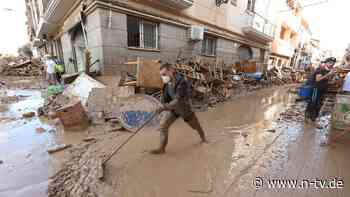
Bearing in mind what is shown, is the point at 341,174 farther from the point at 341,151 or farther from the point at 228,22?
the point at 228,22

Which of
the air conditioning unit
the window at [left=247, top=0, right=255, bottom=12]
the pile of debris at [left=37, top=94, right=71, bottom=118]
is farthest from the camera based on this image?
the window at [left=247, top=0, right=255, bottom=12]

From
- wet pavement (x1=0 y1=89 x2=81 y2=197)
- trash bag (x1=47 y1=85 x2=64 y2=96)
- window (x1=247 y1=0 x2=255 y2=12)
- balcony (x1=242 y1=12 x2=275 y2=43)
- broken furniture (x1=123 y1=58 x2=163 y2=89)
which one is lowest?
wet pavement (x1=0 y1=89 x2=81 y2=197)

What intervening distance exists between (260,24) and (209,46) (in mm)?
6312

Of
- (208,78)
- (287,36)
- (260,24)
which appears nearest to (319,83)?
(208,78)

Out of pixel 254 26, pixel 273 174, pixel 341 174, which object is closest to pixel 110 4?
pixel 273 174

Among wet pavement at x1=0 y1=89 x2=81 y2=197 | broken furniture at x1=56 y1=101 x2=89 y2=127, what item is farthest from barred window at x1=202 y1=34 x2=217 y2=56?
wet pavement at x1=0 y1=89 x2=81 y2=197

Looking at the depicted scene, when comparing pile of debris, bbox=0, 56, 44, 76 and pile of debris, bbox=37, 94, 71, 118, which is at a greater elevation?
pile of debris, bbox=0, 56, 44, 76

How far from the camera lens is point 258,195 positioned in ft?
6.42

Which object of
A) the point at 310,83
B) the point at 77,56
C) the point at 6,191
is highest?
the point at 77,56

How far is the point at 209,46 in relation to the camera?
10.4 metres

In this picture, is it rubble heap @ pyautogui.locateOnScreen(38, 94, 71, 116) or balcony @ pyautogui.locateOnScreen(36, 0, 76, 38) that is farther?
balcony @ pyautogui.locateOnScreen(36, 0, 76, 38)

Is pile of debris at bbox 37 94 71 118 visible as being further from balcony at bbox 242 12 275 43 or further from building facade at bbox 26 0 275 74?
balcony at bbox 242 12 275 43

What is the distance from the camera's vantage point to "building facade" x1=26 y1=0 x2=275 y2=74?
5664 mm

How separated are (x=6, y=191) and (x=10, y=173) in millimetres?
456
